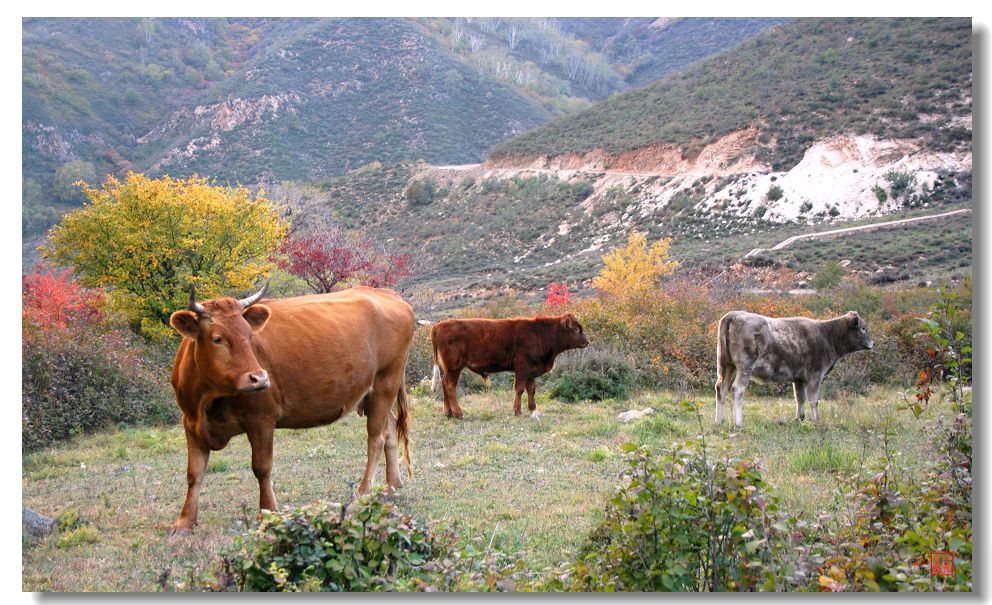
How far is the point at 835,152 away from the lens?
3484 cm

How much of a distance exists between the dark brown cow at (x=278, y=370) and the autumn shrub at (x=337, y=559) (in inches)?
49.3

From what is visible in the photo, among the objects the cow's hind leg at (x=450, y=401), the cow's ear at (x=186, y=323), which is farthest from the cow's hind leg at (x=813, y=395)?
the cow's ear at (x=186, y=323)

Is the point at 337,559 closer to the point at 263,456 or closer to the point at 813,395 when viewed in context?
the point at 263,456

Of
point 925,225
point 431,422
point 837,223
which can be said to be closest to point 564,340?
point 431,422

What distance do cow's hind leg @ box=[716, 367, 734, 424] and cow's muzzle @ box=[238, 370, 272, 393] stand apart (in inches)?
282

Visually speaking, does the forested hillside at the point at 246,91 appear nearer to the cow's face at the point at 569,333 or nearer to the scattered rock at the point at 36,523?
the scattered rock at the point at 36,523

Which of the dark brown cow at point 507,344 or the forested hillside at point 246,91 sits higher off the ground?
the forested hillside at point 246,91

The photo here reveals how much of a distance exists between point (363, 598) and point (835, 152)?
36.1 meters

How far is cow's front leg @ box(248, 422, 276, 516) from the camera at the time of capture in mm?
5395

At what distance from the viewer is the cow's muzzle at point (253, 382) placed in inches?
188

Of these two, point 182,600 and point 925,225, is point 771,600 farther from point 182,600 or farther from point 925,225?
point 925,225

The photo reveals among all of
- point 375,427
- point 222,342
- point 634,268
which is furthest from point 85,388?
point 634,268
